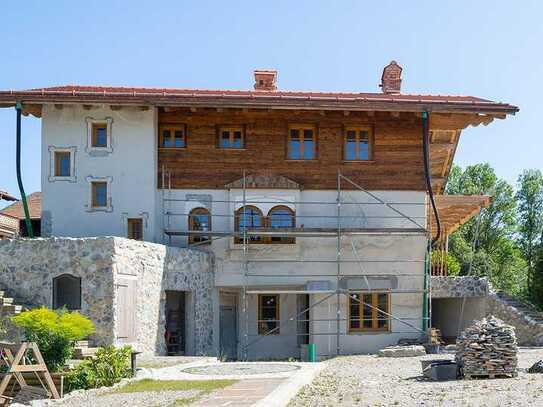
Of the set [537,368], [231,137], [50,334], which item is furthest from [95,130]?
[537,368]

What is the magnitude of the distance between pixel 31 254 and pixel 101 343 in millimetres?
2809

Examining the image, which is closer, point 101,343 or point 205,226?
point 101,343

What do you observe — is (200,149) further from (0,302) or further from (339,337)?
(0,302)

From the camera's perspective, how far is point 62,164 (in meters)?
25.7

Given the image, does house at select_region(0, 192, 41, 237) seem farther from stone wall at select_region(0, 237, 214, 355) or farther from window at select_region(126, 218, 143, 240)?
stone wall at select_region(0, 237, 214, 355)

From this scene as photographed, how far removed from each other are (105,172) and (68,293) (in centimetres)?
431

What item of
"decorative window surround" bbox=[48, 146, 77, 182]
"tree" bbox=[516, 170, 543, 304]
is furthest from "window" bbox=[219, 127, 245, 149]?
"tree" bbox=[516, 170, 543, 304]

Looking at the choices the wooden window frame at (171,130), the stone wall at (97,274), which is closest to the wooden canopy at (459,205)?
the wooden window frame at (171,130)

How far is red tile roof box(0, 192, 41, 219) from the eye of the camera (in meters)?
33.6

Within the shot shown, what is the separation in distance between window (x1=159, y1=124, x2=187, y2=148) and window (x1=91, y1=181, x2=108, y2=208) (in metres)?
2.10

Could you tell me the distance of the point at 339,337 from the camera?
2566cm

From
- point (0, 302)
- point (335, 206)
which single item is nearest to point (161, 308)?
point (0, 302)

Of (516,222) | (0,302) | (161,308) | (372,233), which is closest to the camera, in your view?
(0,302)

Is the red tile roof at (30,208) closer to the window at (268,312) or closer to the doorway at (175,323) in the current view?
the doorway at (175,323)
